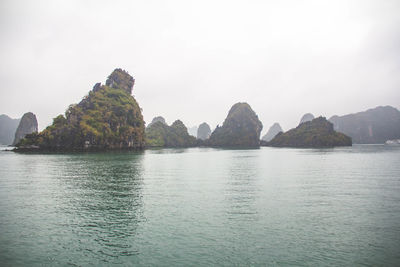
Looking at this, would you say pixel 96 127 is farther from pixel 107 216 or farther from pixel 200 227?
pixel 200 227

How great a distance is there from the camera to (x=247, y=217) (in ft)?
64.4

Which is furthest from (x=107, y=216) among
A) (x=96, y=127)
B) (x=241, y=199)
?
(x=96, y=127)

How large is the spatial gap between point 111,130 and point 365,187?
145738 millimetres

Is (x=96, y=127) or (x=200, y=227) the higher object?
(x=96, y=127)

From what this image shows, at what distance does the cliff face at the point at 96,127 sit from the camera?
13875cm

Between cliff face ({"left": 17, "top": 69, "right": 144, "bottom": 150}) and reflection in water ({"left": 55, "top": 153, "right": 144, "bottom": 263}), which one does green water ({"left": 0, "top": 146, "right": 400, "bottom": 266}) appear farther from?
cliff face ({"left": 17, "top": 69, "right": 144, "bottom": 150})

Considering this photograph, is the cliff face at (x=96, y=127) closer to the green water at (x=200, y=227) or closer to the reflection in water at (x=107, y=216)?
the reflection in water at (x=107, y=216)

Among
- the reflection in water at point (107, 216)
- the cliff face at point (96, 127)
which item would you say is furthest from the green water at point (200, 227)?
the cliff face at point (96, 127)

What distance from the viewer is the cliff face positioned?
139 metres

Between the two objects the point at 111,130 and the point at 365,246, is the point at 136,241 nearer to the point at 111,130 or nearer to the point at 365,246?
the point at 365,246

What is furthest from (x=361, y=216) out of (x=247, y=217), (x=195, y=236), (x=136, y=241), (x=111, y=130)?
(x=111, y=130)

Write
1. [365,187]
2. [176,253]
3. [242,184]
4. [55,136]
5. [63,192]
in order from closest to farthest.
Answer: [176,253]
[63,192]
[365,187]
[242,184]
[55,136]

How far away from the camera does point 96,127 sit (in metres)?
146

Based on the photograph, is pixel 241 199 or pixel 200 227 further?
pixel 241 199
